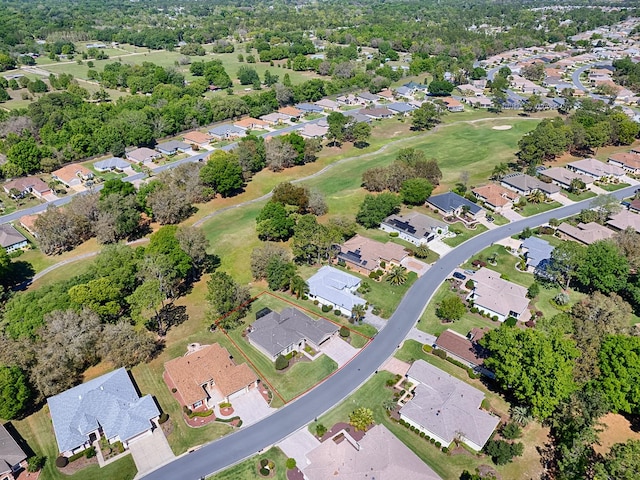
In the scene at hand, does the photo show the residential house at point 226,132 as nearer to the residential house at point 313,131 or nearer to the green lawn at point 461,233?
Answer: the residential house at point 313,131

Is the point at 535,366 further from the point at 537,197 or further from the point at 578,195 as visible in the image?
the point at 578,195

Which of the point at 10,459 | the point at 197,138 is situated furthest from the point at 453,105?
the point at 10,459

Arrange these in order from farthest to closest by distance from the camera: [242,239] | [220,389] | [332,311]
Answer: [242,239]
[332,311]
[220,389]

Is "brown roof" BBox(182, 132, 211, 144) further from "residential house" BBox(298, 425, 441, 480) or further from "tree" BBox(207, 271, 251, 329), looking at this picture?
"residential house" BBox(298, 425, 441, 480)

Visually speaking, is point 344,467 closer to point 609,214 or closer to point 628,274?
point 628,274

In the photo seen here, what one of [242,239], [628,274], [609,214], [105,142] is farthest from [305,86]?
[628,274]

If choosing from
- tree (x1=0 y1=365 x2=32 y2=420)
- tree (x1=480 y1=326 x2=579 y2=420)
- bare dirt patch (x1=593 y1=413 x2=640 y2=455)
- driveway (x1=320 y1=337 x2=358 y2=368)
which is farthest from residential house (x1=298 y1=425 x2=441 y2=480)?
tree (x1=0 y1=365 x2=32 y2=420)
